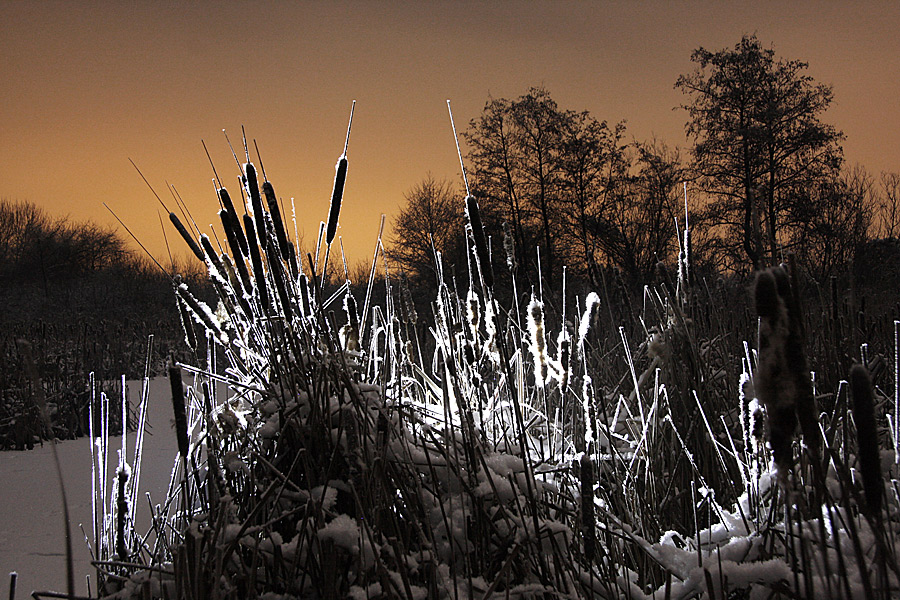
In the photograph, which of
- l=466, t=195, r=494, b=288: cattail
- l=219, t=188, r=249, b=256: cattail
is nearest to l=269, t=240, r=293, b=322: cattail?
l=219, t=188, r=249, b=256: cattail

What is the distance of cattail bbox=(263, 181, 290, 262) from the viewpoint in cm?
156

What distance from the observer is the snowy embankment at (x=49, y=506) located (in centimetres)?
267

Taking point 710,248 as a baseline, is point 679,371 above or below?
below

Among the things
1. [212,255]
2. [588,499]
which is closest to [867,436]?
[588,499]

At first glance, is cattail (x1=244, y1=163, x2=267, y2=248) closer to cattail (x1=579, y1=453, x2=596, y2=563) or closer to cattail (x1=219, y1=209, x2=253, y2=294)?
cattail (x1=219, y1=209, x2=253, y2=294)

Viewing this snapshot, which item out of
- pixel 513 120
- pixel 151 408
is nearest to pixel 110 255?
pixel 513 120

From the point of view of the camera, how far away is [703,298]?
3.69 meters

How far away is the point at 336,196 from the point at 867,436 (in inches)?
52.1

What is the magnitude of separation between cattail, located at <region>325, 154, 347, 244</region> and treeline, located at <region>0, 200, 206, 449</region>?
17.1ft

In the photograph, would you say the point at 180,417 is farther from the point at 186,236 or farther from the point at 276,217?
the point at 186,236

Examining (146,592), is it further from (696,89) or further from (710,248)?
(696,89)

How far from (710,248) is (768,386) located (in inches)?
1015

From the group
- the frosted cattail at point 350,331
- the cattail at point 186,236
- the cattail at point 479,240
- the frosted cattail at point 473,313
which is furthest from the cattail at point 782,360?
the cattail at point 186,236

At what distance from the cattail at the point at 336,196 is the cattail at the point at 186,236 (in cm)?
48
